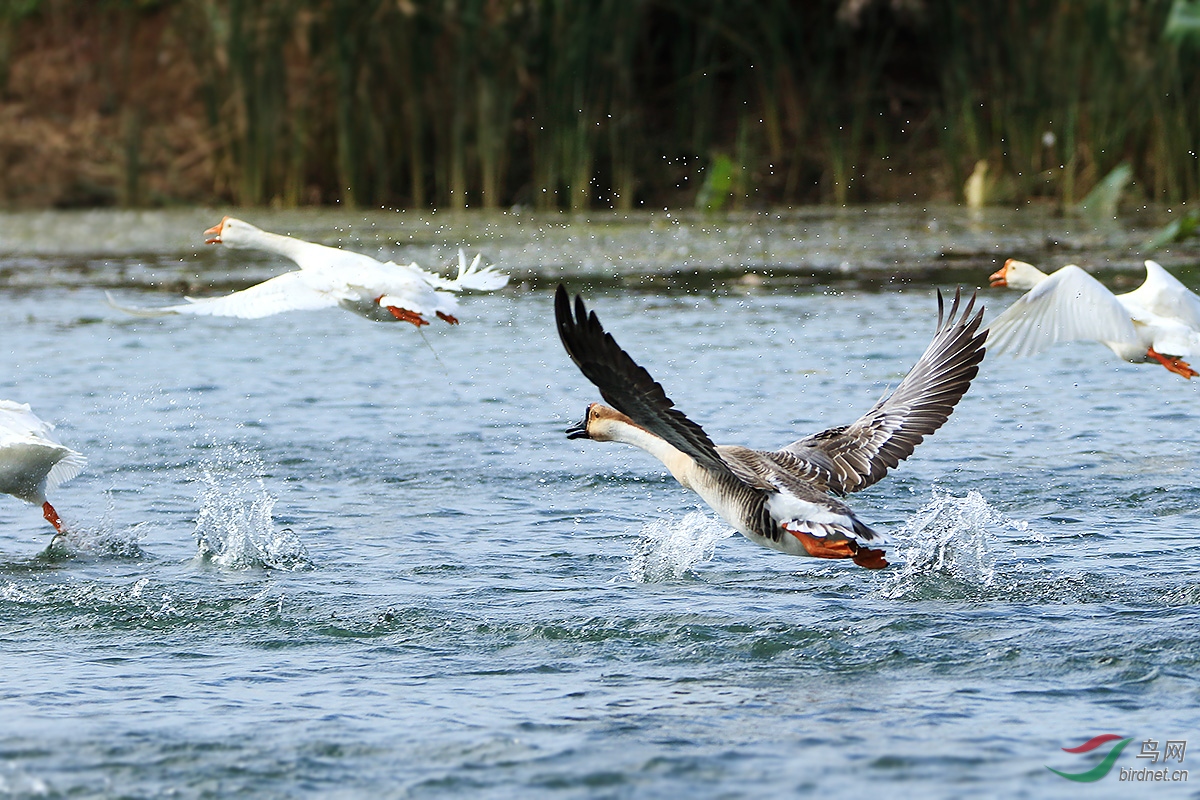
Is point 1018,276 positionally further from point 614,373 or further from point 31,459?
point 31,459

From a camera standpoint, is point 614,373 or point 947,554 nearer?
point 614,373

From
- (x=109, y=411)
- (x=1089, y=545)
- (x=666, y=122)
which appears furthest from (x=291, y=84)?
(x=1089, y=545)

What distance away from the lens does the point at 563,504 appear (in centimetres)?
728

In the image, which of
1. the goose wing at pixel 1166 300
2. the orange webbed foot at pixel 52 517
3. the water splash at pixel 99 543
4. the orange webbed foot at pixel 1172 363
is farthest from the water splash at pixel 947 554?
the orange webbed foot at pixel 52 517

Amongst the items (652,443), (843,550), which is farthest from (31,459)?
(843,550)

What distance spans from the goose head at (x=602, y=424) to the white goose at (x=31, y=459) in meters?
2.20

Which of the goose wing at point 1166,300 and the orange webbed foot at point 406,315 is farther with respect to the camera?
the goose wing at point 1166,300

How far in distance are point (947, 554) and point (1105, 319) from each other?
217 centimetres

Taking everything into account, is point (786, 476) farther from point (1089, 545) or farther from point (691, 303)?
point (691, 303)

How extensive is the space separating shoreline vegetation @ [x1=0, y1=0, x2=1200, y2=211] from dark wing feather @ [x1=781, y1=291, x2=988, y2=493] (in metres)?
11.2

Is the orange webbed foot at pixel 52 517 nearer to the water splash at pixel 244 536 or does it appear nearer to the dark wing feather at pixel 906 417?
the water splash at pixel 244 536

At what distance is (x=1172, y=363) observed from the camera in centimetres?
803

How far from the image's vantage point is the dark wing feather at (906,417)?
20.0 feet

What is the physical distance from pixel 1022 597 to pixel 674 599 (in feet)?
3.83
